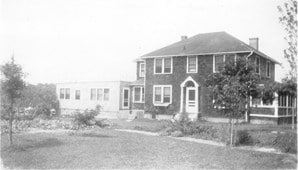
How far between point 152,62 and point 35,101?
14.3 m

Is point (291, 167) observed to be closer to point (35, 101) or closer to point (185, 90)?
point (185, 90)

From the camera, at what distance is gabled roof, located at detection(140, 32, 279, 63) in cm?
2445

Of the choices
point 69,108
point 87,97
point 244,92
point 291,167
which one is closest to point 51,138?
point 244,92

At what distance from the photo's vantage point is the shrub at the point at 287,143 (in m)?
11.5

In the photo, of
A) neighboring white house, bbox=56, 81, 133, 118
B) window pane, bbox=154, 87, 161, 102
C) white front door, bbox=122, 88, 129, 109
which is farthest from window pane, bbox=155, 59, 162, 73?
white front door, bbox=122, 88, 129, 109

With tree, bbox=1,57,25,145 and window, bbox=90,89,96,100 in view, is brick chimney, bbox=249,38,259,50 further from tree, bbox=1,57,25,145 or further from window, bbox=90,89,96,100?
tree, bbox=1,57,25,145

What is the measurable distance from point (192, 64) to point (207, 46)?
1999 millimetres

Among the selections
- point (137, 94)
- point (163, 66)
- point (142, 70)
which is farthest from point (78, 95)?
point (163, 66)

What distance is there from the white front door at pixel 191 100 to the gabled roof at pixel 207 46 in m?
3.07

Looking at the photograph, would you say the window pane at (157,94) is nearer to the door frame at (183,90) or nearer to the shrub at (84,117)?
the door frame at (183,90)

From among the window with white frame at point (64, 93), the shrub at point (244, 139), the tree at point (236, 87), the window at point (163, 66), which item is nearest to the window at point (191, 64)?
the window at point (163, 66)

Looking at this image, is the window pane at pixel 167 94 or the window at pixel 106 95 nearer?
the window pane at pixel 167 94

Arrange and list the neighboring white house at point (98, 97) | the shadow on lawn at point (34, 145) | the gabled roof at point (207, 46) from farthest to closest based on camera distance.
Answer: the neighboring white house at point (98, 97) → the gabled roof at point (207, 46) → the shadow on lawn at point (34, 145)

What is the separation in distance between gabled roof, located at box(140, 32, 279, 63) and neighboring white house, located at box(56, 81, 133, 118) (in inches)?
216
